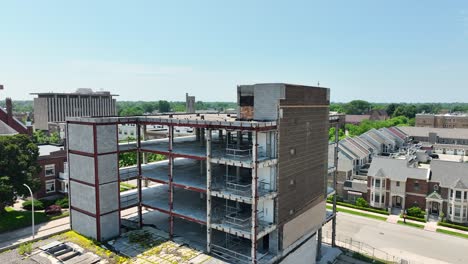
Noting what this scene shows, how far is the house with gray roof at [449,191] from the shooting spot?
5566cm

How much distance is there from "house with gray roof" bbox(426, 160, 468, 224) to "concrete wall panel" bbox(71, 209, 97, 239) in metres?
56.1

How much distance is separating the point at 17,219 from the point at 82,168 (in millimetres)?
20249

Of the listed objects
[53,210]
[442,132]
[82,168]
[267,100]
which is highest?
[267,100]

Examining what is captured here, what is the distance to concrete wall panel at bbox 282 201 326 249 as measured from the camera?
1256 inches

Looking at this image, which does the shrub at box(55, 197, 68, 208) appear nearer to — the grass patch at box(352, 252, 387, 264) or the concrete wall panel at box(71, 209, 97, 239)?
the concrete wall panel at box(71, 209, 97, 239)

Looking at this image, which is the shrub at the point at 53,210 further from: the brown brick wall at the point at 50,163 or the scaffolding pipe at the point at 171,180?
the scaffolding pipe at the point at 171,180

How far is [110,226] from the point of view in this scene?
35.0 meters

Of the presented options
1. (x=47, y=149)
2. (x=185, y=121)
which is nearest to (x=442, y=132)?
(x=185, y=121)

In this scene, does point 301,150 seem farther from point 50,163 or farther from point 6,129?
point 6,129

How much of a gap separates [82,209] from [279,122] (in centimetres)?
2414

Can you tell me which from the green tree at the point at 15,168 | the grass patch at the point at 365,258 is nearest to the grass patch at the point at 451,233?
the grass patch at the point at 365,258

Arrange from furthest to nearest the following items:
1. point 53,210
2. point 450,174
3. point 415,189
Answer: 1. point 415,189
2. point 450,174
3. point 53,210

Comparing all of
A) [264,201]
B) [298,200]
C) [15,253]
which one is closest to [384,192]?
[298,200]

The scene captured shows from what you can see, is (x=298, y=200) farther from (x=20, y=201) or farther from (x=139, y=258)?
(x=20, y=201)
